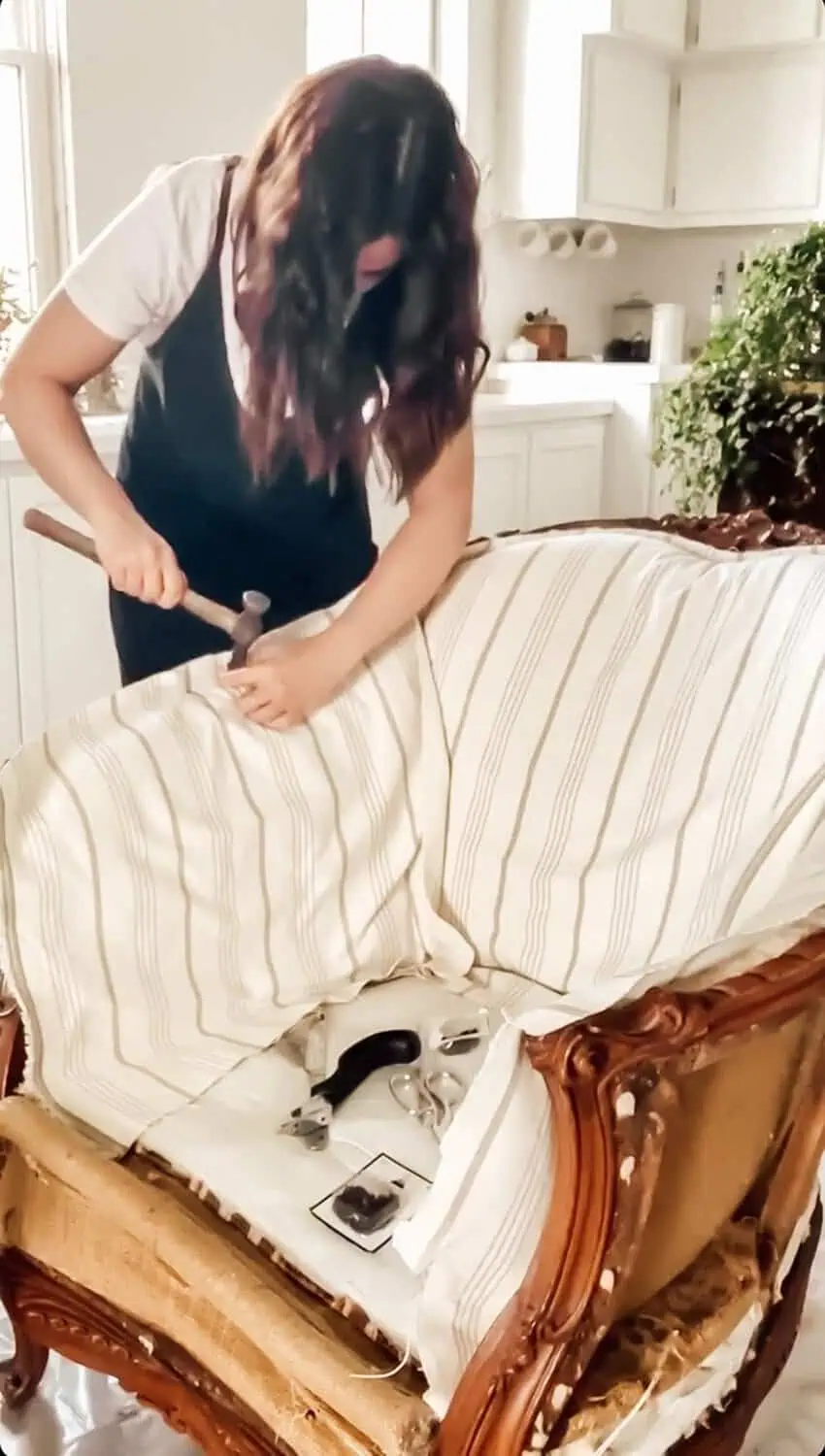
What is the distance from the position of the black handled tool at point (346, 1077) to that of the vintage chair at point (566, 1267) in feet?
0.37

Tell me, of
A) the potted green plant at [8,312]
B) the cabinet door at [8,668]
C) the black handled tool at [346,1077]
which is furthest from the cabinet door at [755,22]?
the black handled tool at [346,1077]

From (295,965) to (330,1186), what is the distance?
32 centimetres

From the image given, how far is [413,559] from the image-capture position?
4.80 feet

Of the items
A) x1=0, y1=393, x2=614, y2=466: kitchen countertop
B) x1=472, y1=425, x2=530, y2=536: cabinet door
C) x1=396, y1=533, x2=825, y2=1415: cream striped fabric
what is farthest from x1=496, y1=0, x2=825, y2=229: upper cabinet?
x1=396, y1=533, x2=825, y2=1415: cream striped fabric

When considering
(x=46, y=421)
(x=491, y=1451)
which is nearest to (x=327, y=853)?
(x=46, y=421)

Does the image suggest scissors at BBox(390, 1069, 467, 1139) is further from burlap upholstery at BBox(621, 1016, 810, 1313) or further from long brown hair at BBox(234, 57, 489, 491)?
long brown hair at BBox(234, 57, 489, 491)

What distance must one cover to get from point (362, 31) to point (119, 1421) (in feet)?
5.00

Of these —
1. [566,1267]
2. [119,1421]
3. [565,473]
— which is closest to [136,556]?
[566,1267]

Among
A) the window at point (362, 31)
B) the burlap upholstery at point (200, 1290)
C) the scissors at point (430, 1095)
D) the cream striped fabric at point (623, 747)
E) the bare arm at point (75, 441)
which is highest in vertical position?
the window at point (362, 31)

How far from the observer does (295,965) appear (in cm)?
142

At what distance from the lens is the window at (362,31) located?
136cm

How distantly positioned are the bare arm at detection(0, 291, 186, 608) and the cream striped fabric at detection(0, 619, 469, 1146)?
0.12 meters

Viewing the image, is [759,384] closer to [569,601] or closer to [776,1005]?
[569,601]

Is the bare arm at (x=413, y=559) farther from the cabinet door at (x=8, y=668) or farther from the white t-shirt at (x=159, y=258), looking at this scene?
the cabinet door at (x=8, y=668)
